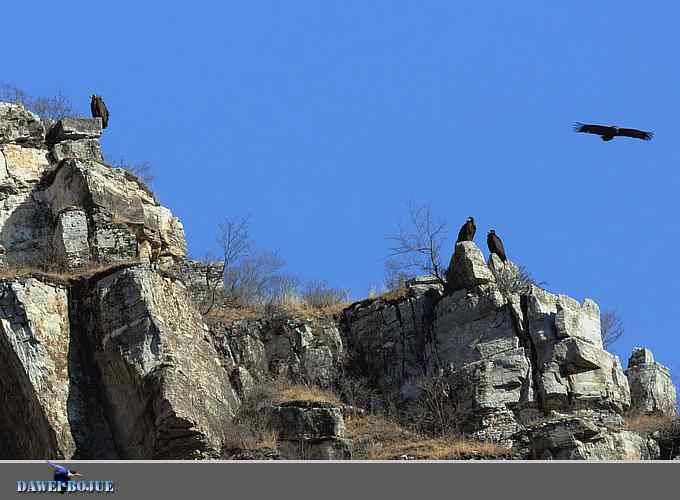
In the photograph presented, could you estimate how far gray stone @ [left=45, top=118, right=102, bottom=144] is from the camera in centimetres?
5244

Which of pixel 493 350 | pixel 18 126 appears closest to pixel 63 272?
pixel 18 126

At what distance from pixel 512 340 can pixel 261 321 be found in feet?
20.9

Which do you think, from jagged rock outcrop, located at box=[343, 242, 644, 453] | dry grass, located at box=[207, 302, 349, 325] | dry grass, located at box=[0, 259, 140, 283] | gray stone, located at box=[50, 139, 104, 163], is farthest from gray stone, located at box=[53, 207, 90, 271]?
jagged rock outcrop, located at box=[343, 242, 644, 453]

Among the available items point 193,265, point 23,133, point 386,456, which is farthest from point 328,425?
point 23,133

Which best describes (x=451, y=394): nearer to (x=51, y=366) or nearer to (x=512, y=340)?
(x=512, y=340)

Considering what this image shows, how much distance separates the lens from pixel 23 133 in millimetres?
51969

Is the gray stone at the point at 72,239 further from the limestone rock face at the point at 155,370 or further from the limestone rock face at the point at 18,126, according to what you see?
the limestone rock face at the point at 18,126

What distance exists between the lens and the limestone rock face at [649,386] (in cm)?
4775

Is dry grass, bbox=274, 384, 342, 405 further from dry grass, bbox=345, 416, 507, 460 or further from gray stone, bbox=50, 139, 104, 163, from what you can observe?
gray stone, bbox=50, 139, 104, 163
